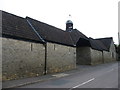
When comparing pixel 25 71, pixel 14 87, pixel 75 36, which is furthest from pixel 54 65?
pixel 75 36

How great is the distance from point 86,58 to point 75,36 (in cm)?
527

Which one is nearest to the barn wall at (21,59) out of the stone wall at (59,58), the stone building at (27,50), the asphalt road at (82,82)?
the stone building at (27,50)

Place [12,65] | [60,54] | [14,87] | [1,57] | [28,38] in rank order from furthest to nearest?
[60,54] < [28,38] < [12,65] < [1,57] < [14,87]

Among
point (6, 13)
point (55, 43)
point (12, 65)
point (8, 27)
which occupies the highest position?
point (6, 13)

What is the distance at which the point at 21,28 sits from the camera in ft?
58.2

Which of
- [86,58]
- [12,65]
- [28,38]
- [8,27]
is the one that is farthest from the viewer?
[86,58]

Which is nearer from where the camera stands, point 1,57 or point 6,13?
point 1,57

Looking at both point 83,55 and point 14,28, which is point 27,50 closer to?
point 14,28

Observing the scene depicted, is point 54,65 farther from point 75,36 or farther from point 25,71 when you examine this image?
point 75,36

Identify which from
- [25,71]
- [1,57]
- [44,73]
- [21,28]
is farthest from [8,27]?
[44,73]

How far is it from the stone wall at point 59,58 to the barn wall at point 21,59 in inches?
58.4

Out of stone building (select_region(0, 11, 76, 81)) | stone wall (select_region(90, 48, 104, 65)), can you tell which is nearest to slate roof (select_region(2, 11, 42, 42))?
stone building (select_region(0, 11, 76, 81))

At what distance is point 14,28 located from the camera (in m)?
16.5

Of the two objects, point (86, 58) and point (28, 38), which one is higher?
point (28, 38)
